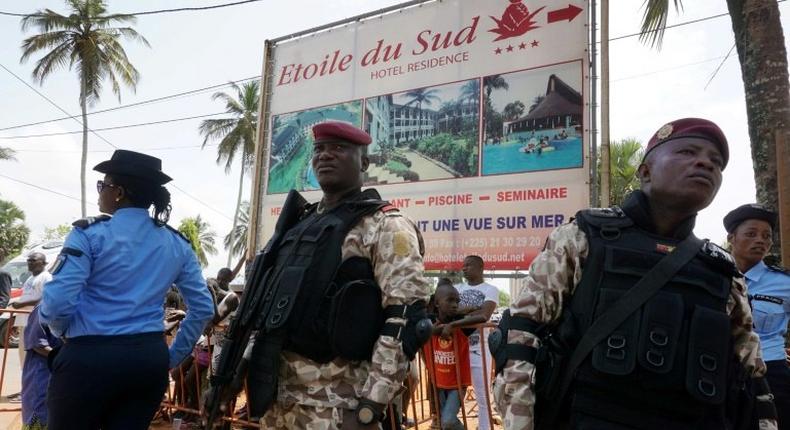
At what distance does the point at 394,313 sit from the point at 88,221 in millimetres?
1474

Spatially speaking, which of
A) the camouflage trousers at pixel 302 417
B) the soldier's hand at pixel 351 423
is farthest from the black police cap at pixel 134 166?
the soldier's hand at pixel 351 423

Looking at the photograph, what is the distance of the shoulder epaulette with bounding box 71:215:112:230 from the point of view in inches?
99.0

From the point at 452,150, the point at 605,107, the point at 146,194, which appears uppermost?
the point at 605,107

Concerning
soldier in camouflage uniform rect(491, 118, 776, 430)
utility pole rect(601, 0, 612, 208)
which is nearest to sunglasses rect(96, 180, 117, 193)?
soldier in camouflage uniform rect(491, 118, 776, 430)

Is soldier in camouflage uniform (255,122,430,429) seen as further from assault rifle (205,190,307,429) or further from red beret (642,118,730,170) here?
red beret (642,118,730,170)

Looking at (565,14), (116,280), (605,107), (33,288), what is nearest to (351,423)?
(116,280)

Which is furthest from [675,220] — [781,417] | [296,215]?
[781,417]

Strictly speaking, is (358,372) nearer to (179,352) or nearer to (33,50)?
(179,352)

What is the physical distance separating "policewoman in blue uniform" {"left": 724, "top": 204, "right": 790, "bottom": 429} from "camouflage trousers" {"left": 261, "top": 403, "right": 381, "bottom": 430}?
2.36 meters

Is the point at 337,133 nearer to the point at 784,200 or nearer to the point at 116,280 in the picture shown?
the point at 116,280

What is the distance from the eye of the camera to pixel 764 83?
4.69 m

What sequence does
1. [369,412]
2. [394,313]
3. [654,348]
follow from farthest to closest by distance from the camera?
[394,313] → [369,412] → [654,348]

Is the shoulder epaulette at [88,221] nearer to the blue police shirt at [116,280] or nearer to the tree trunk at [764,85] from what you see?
the blue police shirt at [116,280]

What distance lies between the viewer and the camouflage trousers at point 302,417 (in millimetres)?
2096
